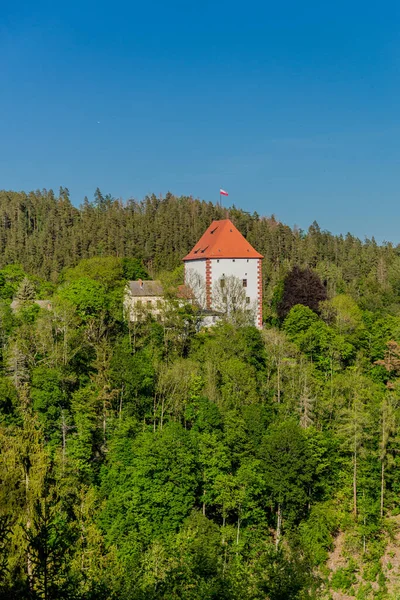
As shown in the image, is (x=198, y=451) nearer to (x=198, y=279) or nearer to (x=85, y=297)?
(x=85, y=297)

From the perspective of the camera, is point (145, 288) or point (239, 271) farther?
point (145, 288)

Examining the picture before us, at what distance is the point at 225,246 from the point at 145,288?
8.26 m

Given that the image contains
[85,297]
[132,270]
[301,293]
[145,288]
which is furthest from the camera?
[132,270]

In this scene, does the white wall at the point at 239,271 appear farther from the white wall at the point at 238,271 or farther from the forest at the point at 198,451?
the forest at the point at 198,451

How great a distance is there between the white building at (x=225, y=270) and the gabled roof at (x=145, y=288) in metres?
2.69

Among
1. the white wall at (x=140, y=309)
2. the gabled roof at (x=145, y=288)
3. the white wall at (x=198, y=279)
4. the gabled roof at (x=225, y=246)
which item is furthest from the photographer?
the gabled roof at (x=145, y=288)

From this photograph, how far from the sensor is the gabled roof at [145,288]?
5491 centimetres

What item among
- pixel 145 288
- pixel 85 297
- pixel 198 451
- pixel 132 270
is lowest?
pixel 198 451

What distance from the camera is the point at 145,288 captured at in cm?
5606

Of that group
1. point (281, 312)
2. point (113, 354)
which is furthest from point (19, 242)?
point (113, 354)

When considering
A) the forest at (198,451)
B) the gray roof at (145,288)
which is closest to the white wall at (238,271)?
the gray roof at (145,288)

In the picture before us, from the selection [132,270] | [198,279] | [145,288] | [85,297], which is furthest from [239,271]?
[132,270]

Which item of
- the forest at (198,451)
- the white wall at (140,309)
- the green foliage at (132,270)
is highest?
the green foliage at (132,270)

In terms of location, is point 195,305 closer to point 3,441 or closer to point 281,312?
point 281,312
